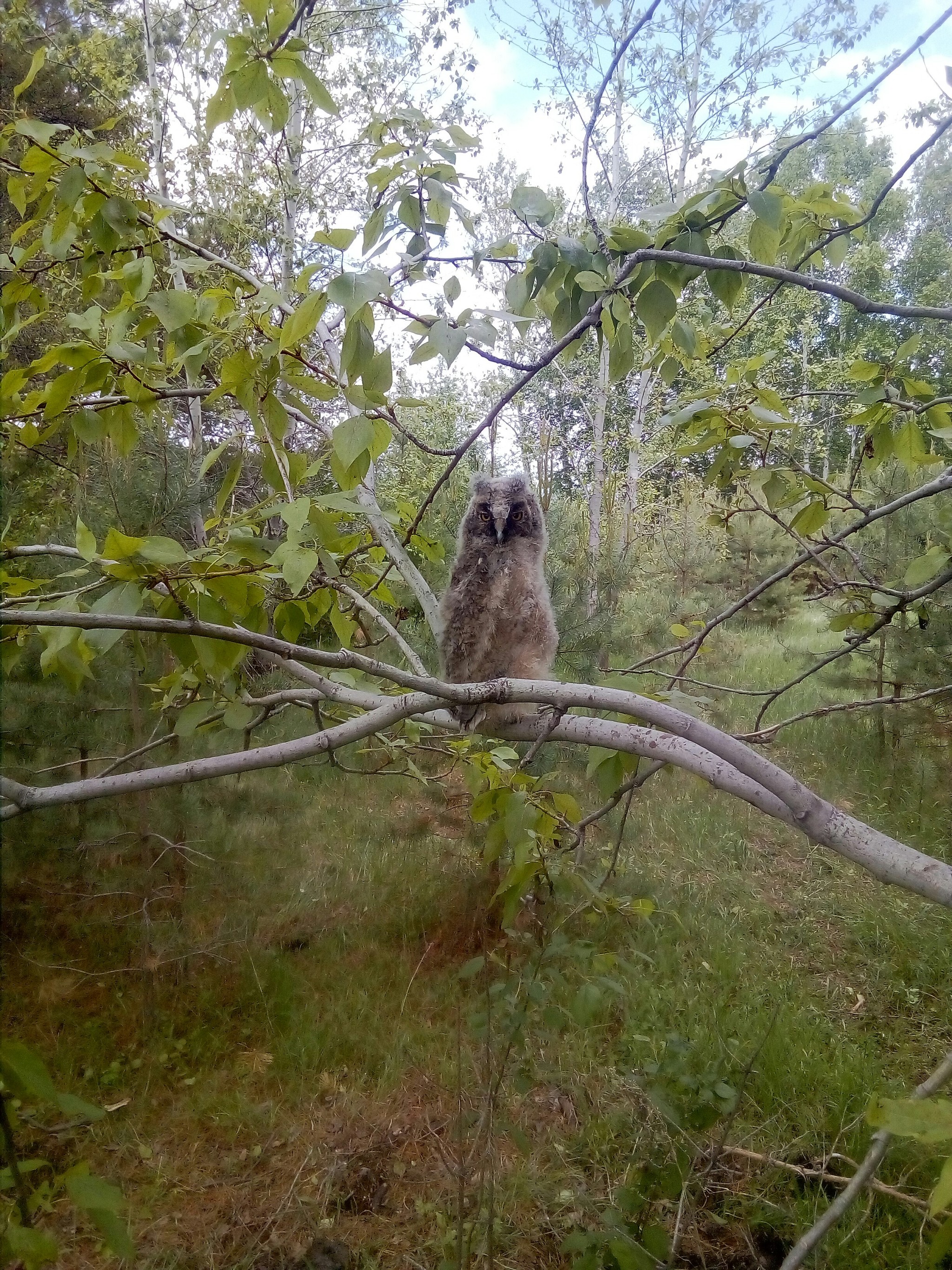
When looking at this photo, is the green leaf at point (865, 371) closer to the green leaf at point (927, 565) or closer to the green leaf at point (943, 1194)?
the green leaf at point (927, 565)

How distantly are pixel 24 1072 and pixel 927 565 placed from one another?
4.86ft

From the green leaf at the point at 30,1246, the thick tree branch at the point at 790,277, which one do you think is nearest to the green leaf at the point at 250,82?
the thick tree branch at the point at 790,277

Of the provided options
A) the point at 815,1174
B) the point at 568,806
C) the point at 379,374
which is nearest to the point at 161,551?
the point at 379,374

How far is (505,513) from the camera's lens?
7.63ft

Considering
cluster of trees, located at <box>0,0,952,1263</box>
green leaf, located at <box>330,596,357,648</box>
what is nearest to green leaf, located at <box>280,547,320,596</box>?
cluster of trees, located at <box>0,0,952,1263</box>

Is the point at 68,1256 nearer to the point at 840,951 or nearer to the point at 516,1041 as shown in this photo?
the point at 516,1041

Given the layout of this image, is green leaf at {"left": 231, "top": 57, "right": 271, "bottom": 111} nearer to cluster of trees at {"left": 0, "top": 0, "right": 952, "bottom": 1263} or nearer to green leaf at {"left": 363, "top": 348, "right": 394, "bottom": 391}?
cluster of trees at {"left": 0, "top": 0, "right": 952, "bottom": 1263}

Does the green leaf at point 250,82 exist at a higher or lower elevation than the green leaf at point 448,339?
higher

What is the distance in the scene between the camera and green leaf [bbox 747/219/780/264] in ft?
3.48

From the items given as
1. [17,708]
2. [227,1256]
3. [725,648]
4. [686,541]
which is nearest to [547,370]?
[686,541]

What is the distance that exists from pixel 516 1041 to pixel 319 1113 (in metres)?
1.29

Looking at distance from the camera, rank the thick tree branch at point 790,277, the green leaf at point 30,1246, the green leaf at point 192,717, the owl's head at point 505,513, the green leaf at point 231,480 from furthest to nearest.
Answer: the owl's head at point 505,513
the green leaf at point 192,717
the green leaf at point 231,480
the thick tree branch at point 790,277
the green leaf at point 30,1246

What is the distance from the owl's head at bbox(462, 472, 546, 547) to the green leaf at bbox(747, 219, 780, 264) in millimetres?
1299

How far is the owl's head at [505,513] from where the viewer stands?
237 cm
